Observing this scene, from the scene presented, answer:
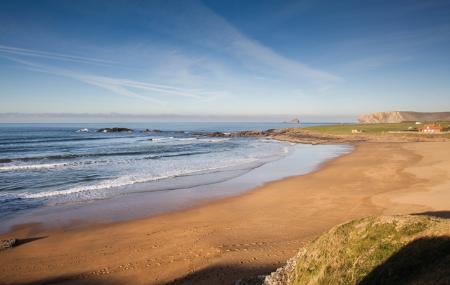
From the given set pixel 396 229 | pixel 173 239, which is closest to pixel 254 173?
pixel 173 239

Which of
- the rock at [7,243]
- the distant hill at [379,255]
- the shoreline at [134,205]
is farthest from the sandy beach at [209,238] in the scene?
the distant hill at [379,255]

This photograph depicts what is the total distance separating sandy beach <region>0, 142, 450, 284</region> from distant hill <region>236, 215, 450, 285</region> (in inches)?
127

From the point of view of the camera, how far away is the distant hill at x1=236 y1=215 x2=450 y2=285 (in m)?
2.83

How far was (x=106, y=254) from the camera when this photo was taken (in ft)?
28.3

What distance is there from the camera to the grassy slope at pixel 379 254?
2830mm

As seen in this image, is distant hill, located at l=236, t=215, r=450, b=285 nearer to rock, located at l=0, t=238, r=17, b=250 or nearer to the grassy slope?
the grassy slope

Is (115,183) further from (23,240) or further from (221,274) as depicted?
(221,274)

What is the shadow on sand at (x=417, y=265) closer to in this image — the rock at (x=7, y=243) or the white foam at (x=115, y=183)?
the rock at (x=7, y=243)

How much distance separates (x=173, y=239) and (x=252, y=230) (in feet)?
9.27

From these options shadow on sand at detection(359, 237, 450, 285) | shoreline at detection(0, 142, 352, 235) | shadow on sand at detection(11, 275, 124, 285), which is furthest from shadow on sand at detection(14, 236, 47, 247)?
shadow on sand at detection(359, 237, 450, 285)

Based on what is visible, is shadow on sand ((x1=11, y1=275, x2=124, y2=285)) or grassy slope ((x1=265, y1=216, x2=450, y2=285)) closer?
grassy slope ((x1=265, y1=216, x2=450, y2=285))

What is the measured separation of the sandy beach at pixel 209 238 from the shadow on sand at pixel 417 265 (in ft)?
14.1

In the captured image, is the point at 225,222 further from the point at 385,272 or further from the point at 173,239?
the point at 385,272

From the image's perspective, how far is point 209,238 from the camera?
31.2 ft
